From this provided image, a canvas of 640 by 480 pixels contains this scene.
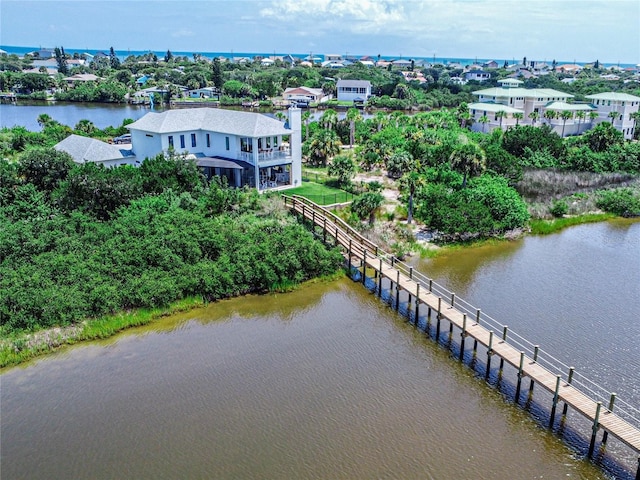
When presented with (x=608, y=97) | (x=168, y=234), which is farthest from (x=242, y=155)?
(x=608, y=97)

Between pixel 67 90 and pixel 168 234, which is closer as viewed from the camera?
pixel 168 234

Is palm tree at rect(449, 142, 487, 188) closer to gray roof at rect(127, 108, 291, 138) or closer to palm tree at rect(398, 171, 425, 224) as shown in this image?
palm tree at rect(398, 171, 425, 224)

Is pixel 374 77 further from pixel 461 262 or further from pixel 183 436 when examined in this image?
pixel 183 436

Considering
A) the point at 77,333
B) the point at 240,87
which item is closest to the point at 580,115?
the point at 77,333

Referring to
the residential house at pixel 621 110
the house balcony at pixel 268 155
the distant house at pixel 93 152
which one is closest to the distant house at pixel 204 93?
the residential house at pixel 621 110

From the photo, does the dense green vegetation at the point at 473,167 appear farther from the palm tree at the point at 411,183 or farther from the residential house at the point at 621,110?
the residential house at the point at 621,110

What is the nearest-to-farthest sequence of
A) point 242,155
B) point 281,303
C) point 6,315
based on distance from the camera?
point 6,315
point 281,303
point 242,155

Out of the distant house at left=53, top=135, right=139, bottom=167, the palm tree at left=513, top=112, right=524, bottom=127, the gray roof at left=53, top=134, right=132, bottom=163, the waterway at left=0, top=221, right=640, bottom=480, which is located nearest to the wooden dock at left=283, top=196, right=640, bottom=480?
the waterway at left=0, top=221, right=640, bottom=480
